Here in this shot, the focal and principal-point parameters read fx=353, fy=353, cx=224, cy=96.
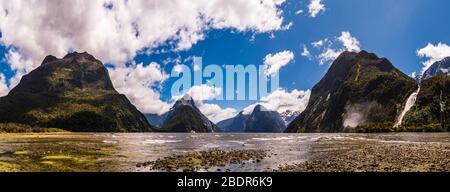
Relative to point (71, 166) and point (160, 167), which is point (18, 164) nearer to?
point (71, 166)
